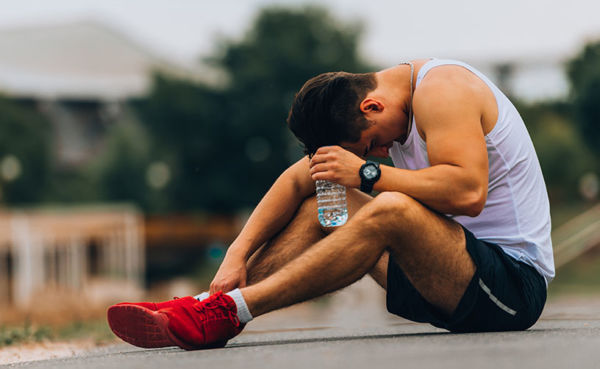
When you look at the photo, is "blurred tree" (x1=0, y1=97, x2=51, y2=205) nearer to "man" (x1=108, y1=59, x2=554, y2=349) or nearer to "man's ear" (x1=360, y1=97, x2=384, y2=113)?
"man" (x1=108, y1=59, x2=554, y2=349)

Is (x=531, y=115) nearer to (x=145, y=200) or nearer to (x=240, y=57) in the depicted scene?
(x=240, y=57)

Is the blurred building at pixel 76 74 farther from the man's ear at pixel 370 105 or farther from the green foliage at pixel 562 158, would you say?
the man's ear at pixel 370 105

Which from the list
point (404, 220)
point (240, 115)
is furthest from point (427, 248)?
point (240, 115)

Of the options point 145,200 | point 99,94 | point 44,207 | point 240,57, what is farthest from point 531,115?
point 99,94

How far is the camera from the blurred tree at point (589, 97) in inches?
1144

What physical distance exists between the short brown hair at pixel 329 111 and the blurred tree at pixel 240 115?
122 ft

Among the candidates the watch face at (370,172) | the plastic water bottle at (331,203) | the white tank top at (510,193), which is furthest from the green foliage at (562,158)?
the watch face at (370,172)

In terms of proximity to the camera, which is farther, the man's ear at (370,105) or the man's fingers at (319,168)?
the man's ear at (370,105)

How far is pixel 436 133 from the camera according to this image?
368 cm

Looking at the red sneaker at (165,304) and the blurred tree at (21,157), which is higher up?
the red sneaker at (165,304)

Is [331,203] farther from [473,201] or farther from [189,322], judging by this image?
[189,322]

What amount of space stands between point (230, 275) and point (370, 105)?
→ 35.9 inches

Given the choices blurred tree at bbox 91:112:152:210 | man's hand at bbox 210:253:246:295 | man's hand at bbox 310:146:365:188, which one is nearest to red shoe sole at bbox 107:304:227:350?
man's hand at bbox 210:253:246:295

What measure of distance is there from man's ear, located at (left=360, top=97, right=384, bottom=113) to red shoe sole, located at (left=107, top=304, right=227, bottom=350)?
1095 mm
